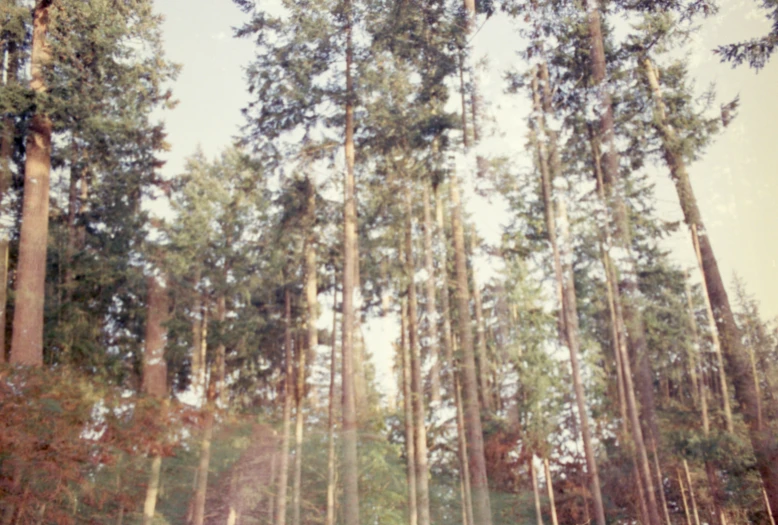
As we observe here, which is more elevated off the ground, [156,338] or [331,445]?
[156,338]

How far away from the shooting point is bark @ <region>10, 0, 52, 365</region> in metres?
10.9

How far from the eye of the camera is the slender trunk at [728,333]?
9195 mm

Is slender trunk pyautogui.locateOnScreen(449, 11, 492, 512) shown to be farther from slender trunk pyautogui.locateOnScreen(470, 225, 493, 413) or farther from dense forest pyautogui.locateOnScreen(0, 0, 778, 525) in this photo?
slender trunk pyautogui.locateOnScreen(470, 225, 493, 413)

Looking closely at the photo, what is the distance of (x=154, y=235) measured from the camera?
18328mm

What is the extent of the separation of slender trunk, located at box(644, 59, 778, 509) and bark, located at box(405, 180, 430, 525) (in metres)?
7.38

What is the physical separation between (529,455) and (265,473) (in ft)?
32.9

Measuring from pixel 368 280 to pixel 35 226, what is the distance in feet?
35.0

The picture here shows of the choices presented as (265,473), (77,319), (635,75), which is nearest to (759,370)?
(635,75)

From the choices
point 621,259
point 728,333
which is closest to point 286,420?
point 621,259

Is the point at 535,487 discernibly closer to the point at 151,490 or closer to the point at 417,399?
the point at 417,399

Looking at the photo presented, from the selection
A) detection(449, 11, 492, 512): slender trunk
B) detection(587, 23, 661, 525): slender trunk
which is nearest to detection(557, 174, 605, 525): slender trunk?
detection(587, 23, 661, 525): slender trunk

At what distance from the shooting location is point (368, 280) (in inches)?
778

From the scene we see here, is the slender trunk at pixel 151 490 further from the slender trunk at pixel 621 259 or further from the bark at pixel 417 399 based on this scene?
the slender trunk at pixel 621 259

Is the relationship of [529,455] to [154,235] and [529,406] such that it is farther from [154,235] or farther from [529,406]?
[154,235]
